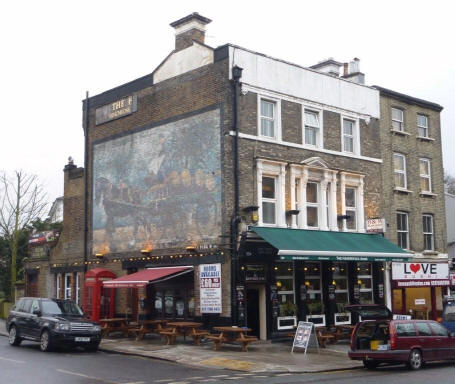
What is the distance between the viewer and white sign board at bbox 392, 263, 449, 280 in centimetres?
2877

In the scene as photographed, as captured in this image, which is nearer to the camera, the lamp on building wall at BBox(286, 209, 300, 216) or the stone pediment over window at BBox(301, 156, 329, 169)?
the lamp on building wall at BBox(286, 209, 300, 216)

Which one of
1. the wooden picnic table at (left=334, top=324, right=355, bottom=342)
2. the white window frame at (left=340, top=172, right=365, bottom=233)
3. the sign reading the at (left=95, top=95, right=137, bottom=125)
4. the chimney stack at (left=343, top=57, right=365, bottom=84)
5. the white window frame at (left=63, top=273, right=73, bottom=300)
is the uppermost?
the chimney stack at (left=343, top=57, right=365, bottom=84)

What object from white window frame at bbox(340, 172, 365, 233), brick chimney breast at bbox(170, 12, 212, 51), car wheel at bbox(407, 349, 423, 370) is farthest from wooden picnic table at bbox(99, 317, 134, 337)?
car wheel at bbox(407, 349, 423, 370)

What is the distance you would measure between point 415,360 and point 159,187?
502 inches

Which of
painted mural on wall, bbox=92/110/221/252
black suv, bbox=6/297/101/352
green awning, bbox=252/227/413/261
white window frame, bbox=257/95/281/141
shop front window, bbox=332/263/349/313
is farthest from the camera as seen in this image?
shop front window, bbox=332/263/349/313

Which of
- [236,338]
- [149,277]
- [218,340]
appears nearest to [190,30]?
[149,277]

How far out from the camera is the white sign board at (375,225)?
26.7 m

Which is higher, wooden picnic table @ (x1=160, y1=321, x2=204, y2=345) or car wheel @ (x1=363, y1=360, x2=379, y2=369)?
wooden picnic table @ (x1=160, y1=321, x2=204, y2=345)

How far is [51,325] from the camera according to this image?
65.0ft

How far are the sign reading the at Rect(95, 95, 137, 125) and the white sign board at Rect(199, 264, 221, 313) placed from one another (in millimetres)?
8352

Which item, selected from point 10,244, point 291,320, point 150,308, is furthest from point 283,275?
point 10,244

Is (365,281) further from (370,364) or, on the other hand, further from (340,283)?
(370,364)

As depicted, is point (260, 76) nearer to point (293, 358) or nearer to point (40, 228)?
point (293, 358)

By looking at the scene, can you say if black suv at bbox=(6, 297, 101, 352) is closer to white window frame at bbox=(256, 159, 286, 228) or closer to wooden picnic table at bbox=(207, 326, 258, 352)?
wooden picnic table at bbox=(207, 326, 258, 352)
